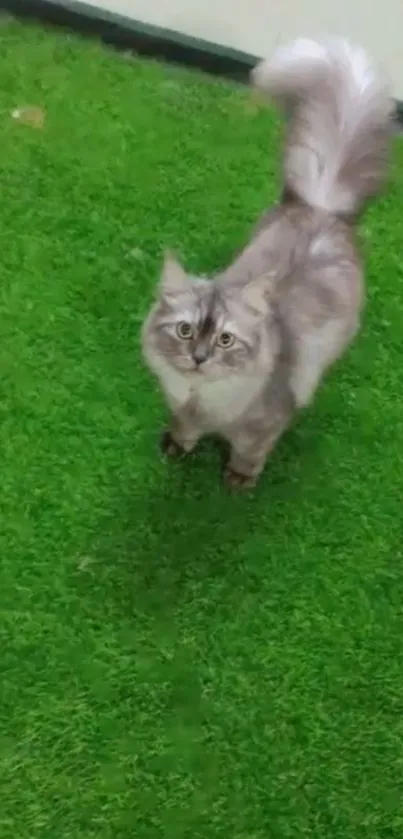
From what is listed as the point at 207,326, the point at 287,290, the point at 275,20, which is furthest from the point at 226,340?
the point at 275,20

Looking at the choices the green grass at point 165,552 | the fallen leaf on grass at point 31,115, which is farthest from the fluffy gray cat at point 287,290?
the fallen leaf on grass at point 31,115

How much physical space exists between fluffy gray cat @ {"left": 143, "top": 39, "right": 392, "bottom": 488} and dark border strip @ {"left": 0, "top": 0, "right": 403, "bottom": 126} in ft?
1.85

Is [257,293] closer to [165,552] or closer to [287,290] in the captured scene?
[287,290]

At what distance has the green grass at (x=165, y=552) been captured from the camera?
139 cm

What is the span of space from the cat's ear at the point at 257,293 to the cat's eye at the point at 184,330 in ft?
0.29

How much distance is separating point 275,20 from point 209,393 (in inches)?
43.1

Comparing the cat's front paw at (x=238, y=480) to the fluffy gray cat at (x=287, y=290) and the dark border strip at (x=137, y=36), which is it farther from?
the dark border strip at (x=137, y=36)

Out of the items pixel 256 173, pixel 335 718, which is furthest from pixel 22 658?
pixel 256 173

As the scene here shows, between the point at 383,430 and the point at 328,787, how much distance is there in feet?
1.85

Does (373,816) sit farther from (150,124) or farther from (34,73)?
(34,73)

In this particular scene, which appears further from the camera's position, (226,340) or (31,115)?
(31,115)

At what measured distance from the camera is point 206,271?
6.16 ft

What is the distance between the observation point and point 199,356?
1360 mm

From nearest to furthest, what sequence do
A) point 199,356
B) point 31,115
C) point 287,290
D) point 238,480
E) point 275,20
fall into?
point 199,356, point 287,290, point 238,480, point 31,115, point 275,20
